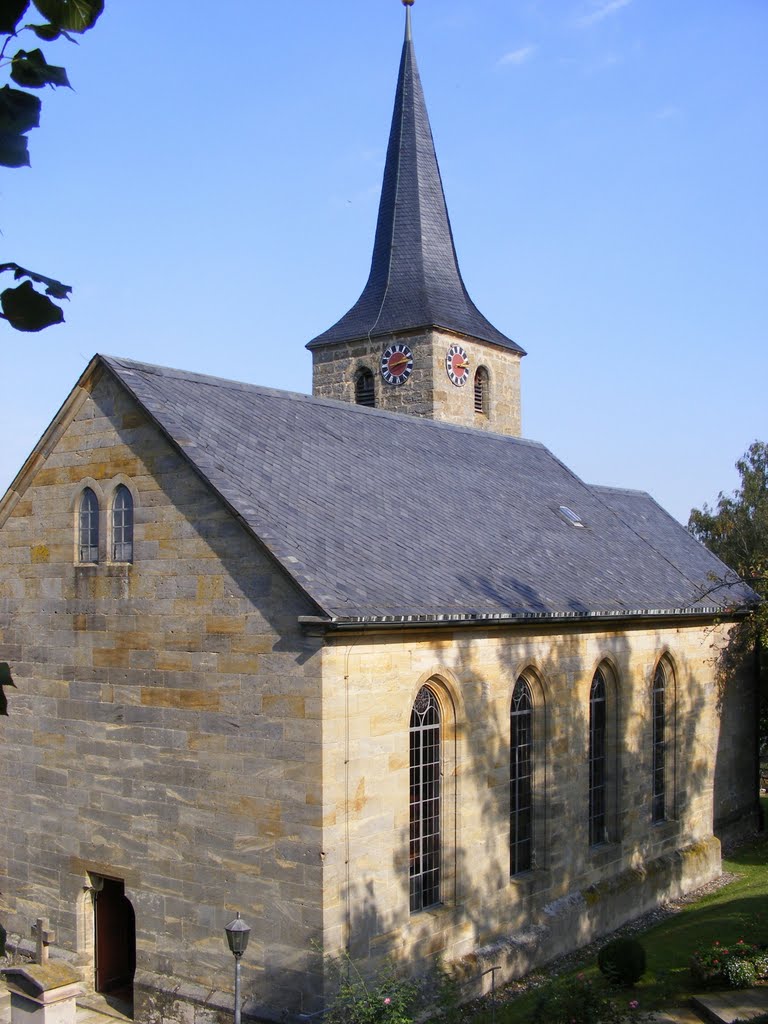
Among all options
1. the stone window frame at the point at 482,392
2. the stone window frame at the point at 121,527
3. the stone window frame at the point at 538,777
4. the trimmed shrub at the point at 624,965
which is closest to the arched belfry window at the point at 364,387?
the stone window frame at the point at 482,392

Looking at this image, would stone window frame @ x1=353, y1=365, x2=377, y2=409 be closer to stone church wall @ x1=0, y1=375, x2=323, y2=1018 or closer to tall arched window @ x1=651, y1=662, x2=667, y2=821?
tall arched window @ x1=651, y1=662, x2=667, y2=821

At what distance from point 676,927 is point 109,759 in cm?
1093

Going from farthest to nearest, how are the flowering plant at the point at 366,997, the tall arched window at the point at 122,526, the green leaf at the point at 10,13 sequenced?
the tall arched window at the point at 122,526
the flowering plant at the point at 366,997
the green leaf at the point at 10,13

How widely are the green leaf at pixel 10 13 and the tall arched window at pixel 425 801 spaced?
43.2 ft

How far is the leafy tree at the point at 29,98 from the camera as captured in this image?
2.97 m

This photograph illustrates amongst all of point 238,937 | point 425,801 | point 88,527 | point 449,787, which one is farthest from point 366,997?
point 88,527

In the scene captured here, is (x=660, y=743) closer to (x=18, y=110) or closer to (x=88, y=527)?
(x=88, y=527)

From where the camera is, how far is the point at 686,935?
18328mm

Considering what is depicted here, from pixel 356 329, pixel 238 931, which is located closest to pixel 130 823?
pixel 238 931

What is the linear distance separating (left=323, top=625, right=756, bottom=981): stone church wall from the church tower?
37.2ft

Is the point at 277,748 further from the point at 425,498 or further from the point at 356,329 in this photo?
the point at 356,329

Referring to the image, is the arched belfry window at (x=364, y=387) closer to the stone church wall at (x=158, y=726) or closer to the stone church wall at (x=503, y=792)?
the stone church wall at (x=503, y=792)

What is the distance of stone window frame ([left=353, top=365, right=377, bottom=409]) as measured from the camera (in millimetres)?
32000

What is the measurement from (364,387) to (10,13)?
2953 centimetres
